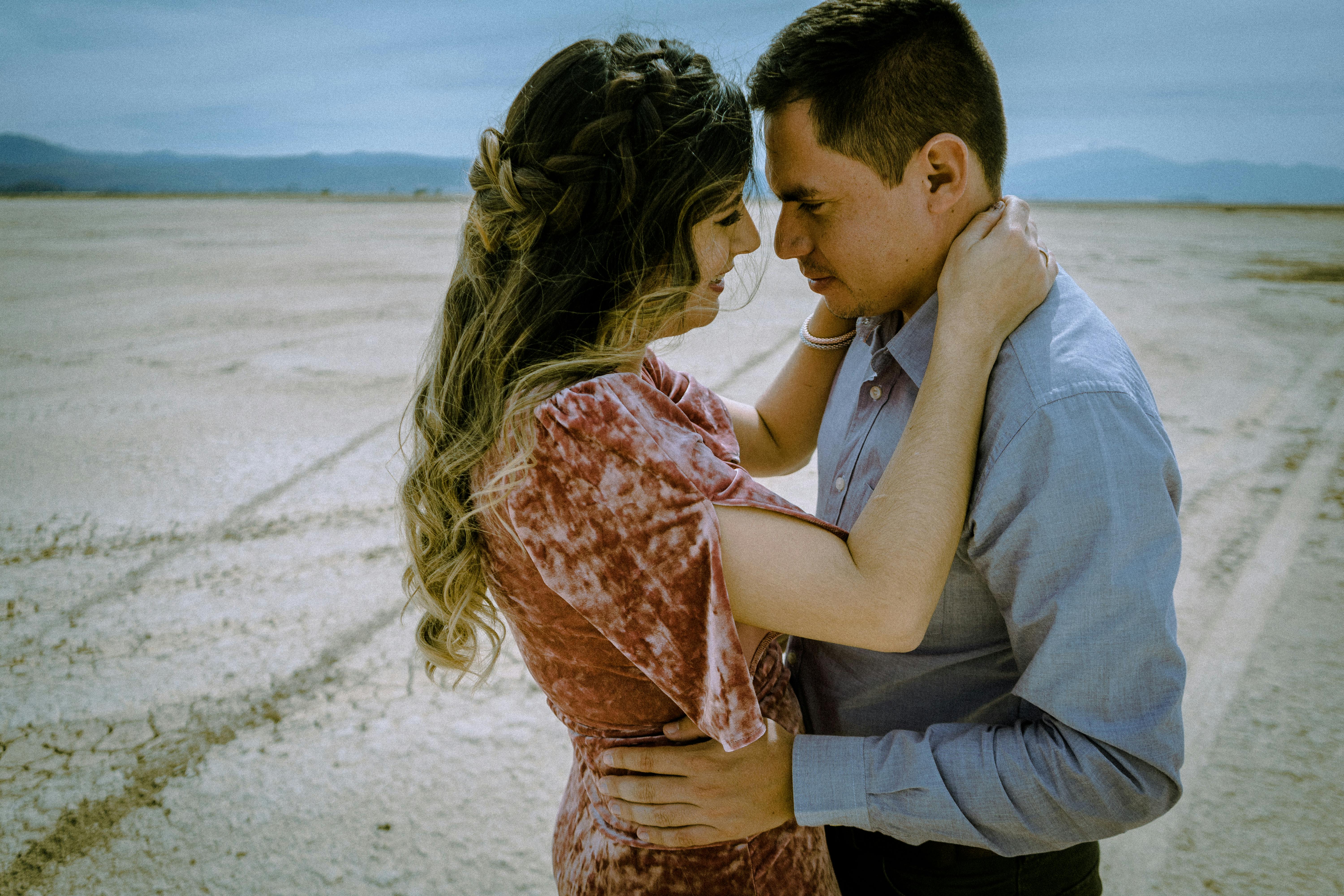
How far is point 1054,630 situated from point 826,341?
3.94 feet

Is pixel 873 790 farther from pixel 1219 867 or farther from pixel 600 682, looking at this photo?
pixel 1219 867

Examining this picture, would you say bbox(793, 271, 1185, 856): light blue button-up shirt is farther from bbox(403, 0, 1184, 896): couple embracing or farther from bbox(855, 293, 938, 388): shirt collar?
bbox(855, 293, 938, 388): shirt collar

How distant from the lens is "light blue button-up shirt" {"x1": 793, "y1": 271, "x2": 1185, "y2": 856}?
4.32 feet

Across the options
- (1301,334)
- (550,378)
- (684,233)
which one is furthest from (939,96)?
(1301,334)

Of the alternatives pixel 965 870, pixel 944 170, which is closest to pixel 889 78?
pixel 944 170

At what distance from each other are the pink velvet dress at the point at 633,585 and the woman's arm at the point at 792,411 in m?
1.03

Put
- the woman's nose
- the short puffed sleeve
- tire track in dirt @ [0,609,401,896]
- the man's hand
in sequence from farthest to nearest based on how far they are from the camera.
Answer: tire track in dirt @ [0,609,401,896] → the woman's nose → the man's hand → the short puffed sleeve

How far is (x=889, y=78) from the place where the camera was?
5.53 ft

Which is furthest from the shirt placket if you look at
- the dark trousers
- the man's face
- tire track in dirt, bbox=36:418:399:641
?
tire track in dirt, bbox=36:418:399:641

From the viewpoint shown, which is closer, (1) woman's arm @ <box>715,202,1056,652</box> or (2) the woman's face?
(1) woman's arm @ <box>715,202,1056,652</box>

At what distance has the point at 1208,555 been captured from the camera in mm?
4223

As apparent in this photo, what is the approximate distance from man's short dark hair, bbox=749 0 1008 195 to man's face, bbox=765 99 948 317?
0.11 feet

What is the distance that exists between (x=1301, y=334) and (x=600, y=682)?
412 inches

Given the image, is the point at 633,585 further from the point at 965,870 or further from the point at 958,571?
the point at 965,870
